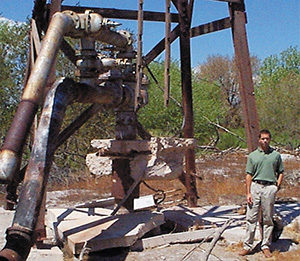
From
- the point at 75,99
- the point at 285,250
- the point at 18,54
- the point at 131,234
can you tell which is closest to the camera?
the point at 75,99

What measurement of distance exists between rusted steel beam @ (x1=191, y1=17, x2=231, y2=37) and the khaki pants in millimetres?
2922

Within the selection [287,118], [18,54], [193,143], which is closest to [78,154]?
[18,54]

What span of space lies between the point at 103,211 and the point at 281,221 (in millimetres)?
2773

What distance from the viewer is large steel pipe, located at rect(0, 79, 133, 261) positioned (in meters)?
3.84

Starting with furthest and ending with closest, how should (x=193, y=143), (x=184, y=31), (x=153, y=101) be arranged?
1. (x=153, y=101)
2. (x=184, y=31)
3. (x=193, y=143)

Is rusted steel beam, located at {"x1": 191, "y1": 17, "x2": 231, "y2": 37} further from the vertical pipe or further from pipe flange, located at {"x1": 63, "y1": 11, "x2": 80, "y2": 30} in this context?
pipe flange, located at {"x1": 63, "y1": 11, "x2": 80, "y2": 30}

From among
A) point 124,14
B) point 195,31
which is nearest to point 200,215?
point 195,31

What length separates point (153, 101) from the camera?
70.2 feet

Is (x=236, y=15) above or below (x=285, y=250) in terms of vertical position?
above

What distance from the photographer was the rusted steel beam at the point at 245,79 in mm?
7152

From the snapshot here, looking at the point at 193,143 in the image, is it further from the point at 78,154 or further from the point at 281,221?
the point at 78,154

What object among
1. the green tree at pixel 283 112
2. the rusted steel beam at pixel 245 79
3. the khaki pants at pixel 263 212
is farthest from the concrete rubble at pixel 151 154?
the green tree at pixel 283 112

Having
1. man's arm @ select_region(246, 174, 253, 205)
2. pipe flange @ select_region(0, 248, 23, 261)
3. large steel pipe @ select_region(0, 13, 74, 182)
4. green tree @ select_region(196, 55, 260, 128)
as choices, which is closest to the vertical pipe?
large steel pipe @ select_region(0, 13, 74, 182)

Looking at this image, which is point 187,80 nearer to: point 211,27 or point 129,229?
point 211,27
